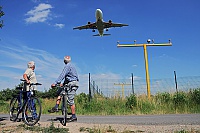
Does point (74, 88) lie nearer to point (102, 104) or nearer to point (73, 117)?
point (73, 117)

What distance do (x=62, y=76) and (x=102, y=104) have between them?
6.86m

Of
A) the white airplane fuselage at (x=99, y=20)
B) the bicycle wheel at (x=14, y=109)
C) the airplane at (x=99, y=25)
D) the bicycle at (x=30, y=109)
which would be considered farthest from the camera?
the airplane at (x=99, y=25)

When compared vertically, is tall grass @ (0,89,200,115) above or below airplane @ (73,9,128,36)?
below

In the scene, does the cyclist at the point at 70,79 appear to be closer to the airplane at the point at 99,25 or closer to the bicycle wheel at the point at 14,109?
the bicycle wheel at the point at 14,109

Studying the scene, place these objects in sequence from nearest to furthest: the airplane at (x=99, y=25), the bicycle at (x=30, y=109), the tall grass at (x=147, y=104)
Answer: the bicycle at (x=30, y=109) → the tall grass at (x=147, y=104) → the airplane at (x=99, y=25)

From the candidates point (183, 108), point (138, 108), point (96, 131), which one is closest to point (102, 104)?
point (138, 108)

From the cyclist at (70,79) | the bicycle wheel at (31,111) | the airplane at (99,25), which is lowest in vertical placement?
the bicycle wheel at (31,111)

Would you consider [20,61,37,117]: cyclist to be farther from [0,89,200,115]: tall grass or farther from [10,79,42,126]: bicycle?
[0,89,200,115]: tall grass

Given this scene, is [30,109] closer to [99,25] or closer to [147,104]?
[147,104]

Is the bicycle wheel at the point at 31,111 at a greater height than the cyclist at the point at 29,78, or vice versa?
the cyclist at the point at 29,78

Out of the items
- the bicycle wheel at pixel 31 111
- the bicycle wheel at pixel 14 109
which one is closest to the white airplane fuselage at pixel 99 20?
the bicycle wheel at pixel 14 109

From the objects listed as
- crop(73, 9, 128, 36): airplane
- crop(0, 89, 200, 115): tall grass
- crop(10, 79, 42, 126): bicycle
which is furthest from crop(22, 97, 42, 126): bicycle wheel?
crop(73, 9, 128, 36): airplane

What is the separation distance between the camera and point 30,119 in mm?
7137

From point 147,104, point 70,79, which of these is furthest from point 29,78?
point 147,104
